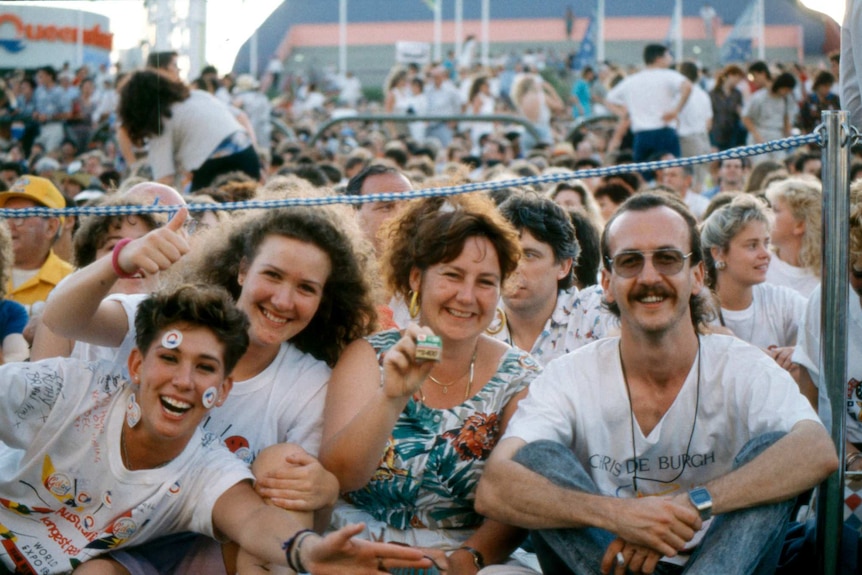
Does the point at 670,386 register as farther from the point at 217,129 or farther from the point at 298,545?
the point at 217,129

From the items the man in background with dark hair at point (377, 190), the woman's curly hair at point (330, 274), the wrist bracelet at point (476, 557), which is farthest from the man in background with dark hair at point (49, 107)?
the wrist bracelet at point (476, 557)

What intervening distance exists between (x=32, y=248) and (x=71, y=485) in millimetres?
2915

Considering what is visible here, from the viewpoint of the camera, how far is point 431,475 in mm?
3473

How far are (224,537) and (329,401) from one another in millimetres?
547

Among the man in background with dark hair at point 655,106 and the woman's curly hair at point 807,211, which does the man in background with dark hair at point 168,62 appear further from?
the man in background with dark hair at point 655,106

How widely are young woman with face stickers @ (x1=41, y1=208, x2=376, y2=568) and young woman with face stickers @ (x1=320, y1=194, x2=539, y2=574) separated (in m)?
0.12

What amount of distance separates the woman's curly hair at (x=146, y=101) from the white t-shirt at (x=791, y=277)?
4121mm

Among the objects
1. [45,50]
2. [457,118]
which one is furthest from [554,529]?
[45,50]

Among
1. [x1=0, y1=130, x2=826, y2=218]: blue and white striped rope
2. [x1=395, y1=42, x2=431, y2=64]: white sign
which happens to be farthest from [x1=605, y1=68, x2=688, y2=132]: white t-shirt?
[x1=395, y1=42, x2=431, y2=64]: white sign

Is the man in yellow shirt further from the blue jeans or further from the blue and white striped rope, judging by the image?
the blue jeans

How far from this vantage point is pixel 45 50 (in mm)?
14227

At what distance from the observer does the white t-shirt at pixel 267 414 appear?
3.54 meters

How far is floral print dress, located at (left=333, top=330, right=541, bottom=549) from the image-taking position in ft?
11.4

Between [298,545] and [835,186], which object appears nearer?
[298,545]
